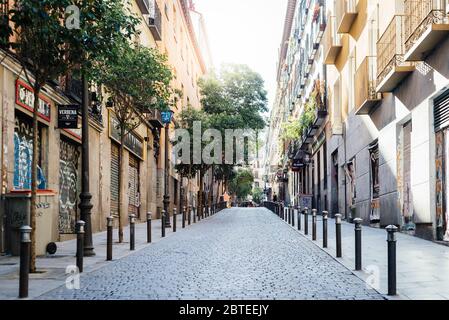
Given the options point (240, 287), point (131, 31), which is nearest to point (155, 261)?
point (240, 287)

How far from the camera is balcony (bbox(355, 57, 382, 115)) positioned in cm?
1766

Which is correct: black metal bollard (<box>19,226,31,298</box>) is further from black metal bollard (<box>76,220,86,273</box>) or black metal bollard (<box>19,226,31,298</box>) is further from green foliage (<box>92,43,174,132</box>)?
green foliage (<box>92,43,174,132</box>)

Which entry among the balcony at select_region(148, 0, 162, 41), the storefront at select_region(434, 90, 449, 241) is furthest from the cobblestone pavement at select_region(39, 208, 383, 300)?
the balcony at select_region(148, 0, 162, 41)

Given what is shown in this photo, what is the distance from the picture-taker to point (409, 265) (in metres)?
9.29

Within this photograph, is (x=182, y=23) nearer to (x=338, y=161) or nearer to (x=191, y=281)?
(x=338, y=161)

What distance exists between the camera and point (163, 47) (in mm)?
32188

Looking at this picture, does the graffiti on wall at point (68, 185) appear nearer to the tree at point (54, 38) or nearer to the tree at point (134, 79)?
the tree at point (134, 79)

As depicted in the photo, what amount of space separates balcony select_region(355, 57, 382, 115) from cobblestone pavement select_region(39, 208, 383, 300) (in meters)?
6.49

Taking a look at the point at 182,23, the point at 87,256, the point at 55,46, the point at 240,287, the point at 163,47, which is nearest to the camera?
the point at 240,287

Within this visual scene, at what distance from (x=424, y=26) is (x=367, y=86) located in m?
5.50

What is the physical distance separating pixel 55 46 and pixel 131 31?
82.7 inches

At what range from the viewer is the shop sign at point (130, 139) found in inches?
832

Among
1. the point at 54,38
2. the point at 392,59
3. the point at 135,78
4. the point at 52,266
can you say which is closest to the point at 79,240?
the point at 52,266

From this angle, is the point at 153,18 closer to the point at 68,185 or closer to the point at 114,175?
the point at 114,175
